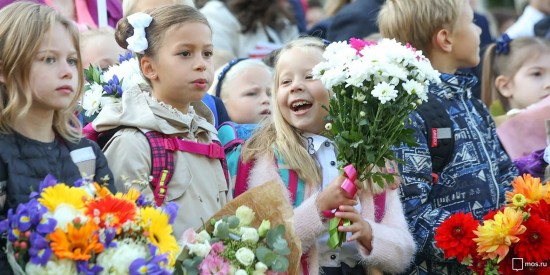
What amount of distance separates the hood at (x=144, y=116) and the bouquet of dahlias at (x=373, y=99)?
0.68 m

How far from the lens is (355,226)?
16.2 feet

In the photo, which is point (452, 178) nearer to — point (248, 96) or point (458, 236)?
point (458, 236)

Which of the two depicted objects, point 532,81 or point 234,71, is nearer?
point 234,71

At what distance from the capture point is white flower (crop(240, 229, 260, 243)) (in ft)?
14.3

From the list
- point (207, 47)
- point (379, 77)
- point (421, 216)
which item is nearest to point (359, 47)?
point (379, 77)

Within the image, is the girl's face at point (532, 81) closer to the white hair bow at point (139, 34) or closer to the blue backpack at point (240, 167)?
→ the blue backpack at point (240, 167)

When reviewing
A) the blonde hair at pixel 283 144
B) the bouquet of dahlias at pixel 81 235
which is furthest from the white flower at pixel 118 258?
the blonde hair at pixel 283 144

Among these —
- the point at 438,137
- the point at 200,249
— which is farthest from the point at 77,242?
the point at 438,137

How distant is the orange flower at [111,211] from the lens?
3842mm

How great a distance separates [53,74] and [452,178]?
2.43 m

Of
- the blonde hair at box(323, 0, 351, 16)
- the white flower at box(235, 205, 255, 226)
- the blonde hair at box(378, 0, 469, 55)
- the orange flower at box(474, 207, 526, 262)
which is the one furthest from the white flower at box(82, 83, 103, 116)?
the blonde hair at box(323, 0, 351, 16)

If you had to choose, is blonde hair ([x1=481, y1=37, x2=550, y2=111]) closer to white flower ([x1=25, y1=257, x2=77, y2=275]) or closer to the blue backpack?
the blue backpack

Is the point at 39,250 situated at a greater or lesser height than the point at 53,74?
lesser

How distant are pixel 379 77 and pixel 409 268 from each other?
1347 millimetres
